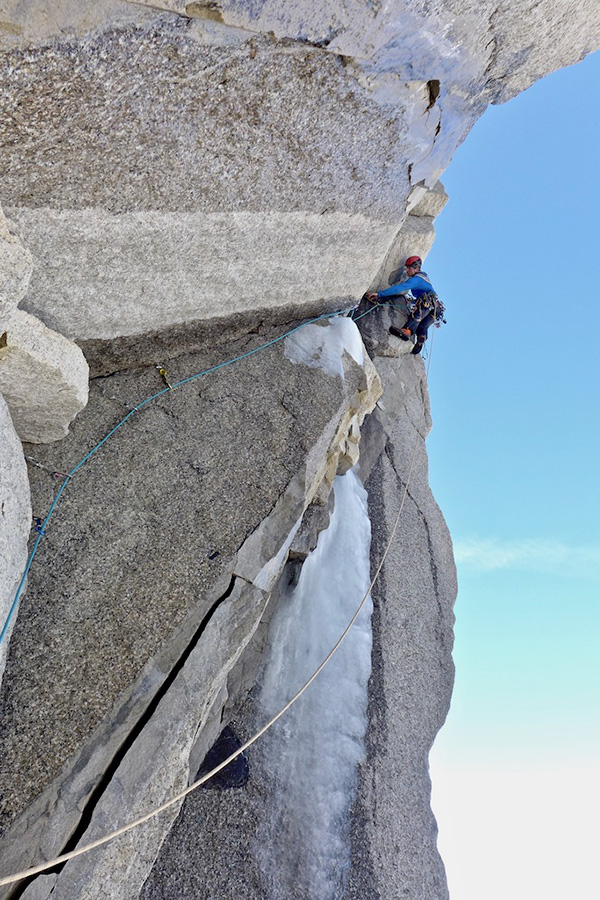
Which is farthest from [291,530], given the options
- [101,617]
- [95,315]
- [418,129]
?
[418,129]

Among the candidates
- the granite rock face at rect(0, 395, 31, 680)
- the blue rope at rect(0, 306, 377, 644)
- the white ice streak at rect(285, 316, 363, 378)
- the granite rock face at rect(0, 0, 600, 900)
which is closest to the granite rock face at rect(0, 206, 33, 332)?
the granite rock face at rect(0, 0, 600, 900)

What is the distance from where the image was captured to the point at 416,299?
758 centimetres

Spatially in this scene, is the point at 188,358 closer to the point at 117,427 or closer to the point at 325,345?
the point at 117,427

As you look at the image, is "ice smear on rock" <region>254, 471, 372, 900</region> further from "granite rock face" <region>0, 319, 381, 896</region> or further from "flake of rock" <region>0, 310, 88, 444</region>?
"flake of rock" <region>0, 310, 88, 444</region>

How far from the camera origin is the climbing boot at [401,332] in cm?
751

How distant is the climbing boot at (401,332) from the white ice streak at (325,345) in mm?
2236

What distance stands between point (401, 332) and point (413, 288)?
0.64 meters

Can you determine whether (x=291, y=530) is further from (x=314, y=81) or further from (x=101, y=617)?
(x=314, y=81)

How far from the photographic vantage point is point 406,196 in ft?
15.8

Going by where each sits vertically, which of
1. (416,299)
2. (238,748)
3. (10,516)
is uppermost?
(416,299)

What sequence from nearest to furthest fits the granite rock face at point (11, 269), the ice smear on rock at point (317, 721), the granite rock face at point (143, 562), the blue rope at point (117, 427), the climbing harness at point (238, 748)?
1. the climbing harness at point (238, 748)
2. the granite rock face at point (11, 269)
3. the granite rock face at point (143, 562)
4. the blue rope at point (117, 427)
5. the ice smear on rock at point (317, 721)

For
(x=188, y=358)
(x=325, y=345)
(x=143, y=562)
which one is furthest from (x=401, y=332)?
(x=143, y=562)

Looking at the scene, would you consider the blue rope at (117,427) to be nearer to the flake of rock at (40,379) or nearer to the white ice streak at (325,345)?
the white ice streak at (325,345)

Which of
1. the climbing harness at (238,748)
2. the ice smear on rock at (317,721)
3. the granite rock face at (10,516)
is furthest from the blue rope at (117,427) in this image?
the ice smear on rock at (317,721)
